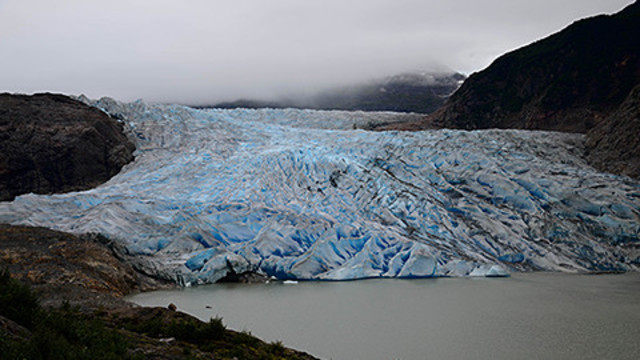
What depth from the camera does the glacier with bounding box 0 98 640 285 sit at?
11.8 metres

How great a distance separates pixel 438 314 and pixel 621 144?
1300cm

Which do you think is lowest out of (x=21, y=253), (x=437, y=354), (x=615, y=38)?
(x=437, y=354)

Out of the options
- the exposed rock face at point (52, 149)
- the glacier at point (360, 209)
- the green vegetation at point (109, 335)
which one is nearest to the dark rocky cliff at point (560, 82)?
the glacier at point (360, 209)

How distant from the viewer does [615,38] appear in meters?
25.4

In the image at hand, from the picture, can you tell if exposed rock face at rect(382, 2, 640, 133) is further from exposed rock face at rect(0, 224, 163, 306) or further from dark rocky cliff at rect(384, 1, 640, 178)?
exposed rock face at rect(0, 224, 163, 306)

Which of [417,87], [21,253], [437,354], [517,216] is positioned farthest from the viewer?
[417,87]

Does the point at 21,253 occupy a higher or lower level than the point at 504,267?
higher

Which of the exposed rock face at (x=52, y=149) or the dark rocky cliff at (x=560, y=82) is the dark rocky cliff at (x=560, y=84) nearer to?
the dark rocky cliff at (x=560, y=82)

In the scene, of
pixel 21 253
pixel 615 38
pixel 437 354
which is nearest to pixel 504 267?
pixel 437 354

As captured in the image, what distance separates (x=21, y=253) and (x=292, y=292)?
5.57 meters

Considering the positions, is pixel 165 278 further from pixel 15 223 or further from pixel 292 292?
pixel 15 223

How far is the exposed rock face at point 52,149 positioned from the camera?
1631 centimetres

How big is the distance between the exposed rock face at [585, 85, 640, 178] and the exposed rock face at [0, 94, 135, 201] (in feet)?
58.4

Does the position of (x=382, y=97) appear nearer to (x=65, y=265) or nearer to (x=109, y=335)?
(x=65, y=265)
